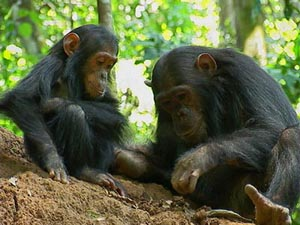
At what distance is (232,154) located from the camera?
4941 millimetres

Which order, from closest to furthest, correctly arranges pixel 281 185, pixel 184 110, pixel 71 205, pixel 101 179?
1. pixel 71 205
2. pixel 281 185
3. pixel 101 179
4. pixel 184 110

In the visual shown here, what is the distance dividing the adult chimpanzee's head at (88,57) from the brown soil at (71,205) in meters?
0.83

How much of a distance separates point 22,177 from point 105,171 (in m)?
1.12

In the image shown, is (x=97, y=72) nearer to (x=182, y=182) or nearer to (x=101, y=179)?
(x=101, y=179)

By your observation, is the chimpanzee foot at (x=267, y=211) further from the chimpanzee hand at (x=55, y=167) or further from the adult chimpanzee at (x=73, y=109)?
the chimpanzee hand at (x=55, y=167)

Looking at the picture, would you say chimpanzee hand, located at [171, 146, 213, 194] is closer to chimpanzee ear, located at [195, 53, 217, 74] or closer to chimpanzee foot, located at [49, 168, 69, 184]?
chimpanzee foot, located at [49, 168, 69, 184]

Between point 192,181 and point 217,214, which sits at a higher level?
point 192,181

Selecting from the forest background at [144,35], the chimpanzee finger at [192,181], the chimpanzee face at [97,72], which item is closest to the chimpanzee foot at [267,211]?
the chimpanzee finger at [192,181]

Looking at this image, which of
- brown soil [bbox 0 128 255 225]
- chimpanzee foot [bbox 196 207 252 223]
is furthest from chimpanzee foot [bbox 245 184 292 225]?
chimpanzee foot [bbox 196 207 252 223]

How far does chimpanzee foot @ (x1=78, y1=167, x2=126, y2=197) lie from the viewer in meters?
4.86

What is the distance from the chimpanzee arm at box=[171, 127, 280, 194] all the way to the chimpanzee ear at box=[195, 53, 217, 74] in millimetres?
679

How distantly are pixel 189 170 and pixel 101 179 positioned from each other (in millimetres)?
661

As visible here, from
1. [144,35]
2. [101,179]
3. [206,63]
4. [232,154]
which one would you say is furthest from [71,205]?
[144,35]

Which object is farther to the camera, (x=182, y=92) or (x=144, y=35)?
(x=144, y=35)
